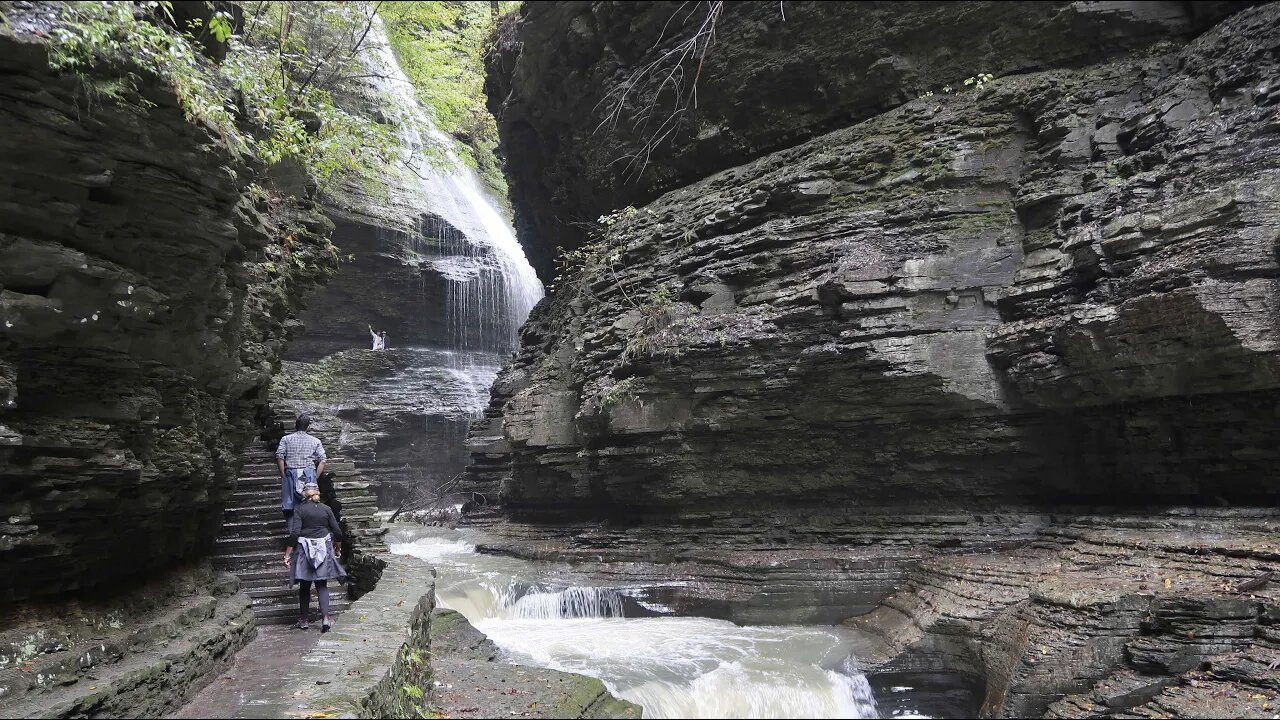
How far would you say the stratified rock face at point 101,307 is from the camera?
15.4 feet

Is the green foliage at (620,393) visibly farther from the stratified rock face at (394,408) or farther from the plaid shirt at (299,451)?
the stratified rock face at (394,408)

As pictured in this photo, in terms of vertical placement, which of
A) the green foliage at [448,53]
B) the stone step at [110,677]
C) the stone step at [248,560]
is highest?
the green foliage at [448,53]

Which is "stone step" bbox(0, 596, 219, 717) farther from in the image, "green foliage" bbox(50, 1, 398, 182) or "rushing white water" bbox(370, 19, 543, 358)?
"rushing white water" bbox(370, 19, 543, 358)

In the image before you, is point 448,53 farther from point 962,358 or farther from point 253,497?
point 962,358

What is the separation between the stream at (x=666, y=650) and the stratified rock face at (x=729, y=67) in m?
8.24

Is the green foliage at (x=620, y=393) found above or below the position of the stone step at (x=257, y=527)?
above

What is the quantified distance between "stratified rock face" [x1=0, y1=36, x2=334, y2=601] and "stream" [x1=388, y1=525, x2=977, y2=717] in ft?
16.4

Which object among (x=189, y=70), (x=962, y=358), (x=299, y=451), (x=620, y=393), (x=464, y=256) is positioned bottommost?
(x=299, y=451)

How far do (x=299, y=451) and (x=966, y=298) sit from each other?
411 inches

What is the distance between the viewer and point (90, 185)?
4.90m

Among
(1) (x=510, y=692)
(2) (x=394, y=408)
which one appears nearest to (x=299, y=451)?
(1) (x=510, y=692)

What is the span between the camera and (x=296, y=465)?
9.21 metres

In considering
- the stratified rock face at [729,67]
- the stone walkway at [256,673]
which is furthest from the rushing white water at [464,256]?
the stone walkway at [256,673]

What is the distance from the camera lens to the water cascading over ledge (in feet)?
87.4
